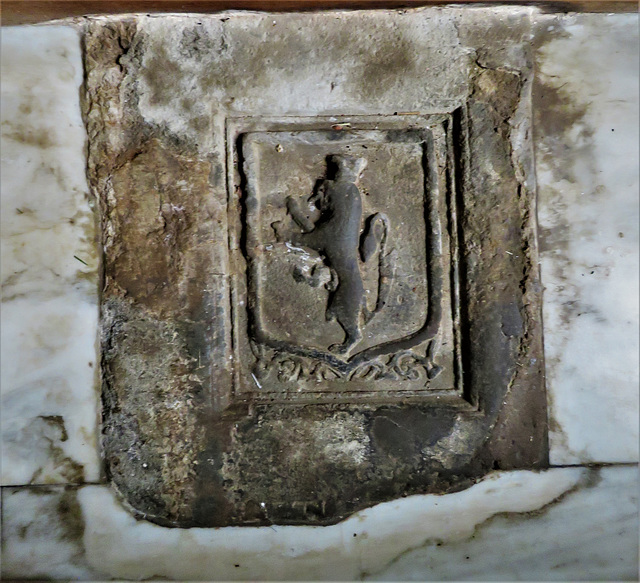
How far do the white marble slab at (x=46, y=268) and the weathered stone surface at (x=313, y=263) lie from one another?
0.30ft

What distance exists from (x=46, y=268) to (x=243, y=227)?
79 cm

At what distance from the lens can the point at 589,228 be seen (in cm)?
194

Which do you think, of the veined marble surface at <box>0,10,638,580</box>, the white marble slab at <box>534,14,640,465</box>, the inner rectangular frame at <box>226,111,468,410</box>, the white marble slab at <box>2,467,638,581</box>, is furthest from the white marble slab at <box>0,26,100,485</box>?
the white marble slab at <box>534,14,640,465</box>

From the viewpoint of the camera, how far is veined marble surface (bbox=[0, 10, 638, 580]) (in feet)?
6.21

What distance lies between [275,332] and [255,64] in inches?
41.3

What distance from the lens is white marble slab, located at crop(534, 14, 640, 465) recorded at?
1932 mm

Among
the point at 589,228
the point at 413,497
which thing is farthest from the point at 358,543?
the point at 589,228

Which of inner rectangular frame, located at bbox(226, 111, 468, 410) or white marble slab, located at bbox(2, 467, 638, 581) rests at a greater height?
inner rectangular frame, located at bbox(226, 111, 468, 410)

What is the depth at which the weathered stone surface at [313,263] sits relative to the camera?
1.89m

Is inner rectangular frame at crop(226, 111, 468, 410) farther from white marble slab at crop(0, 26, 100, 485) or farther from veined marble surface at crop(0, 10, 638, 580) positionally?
white marble slab at crop(0, 26, 100, 485)

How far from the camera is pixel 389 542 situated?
190cm

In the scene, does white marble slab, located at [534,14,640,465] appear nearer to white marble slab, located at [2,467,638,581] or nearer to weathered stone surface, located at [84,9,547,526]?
weathered stone surface, located at [84,9,547,526]

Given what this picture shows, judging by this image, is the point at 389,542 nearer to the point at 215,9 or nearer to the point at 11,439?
the point at 11,439

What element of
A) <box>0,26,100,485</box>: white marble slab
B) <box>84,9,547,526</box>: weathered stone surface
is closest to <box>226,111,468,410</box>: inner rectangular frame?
<box>84,9,547,526</box>: weathered stone surface
